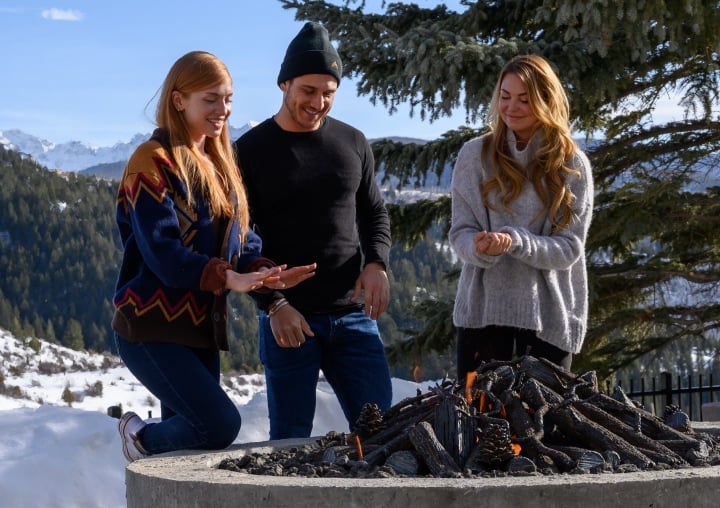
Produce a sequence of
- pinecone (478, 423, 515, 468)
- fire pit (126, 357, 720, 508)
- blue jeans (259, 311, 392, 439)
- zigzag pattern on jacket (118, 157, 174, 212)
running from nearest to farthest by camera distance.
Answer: fire pit (126, 357, 720, 508) < pinecone (478, 423, 515, 468) < zigzag pattern on jacket (118, 157, 174, 212) < blue jeans (259, 311, 392, 439)

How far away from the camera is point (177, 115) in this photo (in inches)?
130

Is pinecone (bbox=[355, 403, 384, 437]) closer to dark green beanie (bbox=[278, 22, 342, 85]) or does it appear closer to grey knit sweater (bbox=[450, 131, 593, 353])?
grey knit sweater (bbox=[450, 131, 593, 353])

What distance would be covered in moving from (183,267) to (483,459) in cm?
107

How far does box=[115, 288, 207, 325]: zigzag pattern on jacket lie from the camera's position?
10.2 feet

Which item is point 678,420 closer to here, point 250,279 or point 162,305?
point 250,279

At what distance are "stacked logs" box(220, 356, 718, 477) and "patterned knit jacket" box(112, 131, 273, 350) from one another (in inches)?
19.0

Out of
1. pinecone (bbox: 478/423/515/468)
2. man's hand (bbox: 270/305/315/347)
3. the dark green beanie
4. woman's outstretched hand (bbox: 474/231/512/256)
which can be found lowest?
pinecone (bbox: 478/423/515/468)

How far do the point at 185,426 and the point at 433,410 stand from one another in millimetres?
792

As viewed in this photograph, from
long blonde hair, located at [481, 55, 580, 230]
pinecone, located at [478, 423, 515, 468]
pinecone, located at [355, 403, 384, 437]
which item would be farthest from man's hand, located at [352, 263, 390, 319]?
pinecone, located at [478, 423, 515, 468]

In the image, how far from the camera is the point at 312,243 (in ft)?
12.2

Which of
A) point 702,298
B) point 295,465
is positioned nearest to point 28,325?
point 702,298

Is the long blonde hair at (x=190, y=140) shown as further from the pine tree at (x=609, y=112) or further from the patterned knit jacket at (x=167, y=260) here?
the pine tree at (x=609, y=112)

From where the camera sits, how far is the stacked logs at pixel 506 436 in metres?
2.73

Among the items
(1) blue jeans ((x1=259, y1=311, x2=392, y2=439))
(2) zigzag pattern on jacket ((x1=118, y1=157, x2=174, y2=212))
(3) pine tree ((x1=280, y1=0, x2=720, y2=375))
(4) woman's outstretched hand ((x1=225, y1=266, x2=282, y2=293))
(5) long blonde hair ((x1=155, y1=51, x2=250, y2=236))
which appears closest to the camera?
(4) woman's outstretched hand ((x1=225, y1=266, x2=282, y2=293))
